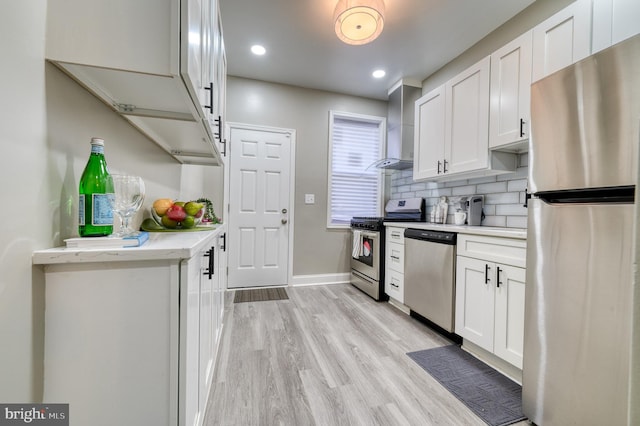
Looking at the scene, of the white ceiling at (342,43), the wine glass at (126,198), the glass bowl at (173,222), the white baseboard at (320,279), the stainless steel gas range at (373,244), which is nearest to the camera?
the wine glass at (126,198)

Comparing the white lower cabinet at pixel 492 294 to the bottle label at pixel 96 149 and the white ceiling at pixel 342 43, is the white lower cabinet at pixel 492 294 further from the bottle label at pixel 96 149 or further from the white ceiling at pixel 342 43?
the bottle label at pixel 96 149

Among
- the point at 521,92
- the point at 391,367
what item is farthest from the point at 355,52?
the point at 391,367

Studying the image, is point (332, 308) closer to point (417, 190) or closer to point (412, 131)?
point (417, 190)

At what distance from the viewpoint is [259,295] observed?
10.00 feet

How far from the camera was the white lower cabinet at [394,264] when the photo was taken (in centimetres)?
262

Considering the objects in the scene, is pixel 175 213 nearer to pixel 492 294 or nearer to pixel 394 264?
pixel 492 294

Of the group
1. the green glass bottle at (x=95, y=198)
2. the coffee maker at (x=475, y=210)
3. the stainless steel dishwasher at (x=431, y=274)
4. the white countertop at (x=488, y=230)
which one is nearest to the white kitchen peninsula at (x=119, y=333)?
the green glass bottle at (x=95, y=198)

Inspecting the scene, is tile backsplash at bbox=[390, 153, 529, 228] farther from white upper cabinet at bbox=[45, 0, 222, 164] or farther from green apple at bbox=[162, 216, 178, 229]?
green apple at bbox=[162, 216, 178, 229]

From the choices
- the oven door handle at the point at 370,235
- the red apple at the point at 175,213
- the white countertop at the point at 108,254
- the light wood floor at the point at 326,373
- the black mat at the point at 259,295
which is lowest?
the black mat at the point at 259,295

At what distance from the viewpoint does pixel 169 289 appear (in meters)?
0.81

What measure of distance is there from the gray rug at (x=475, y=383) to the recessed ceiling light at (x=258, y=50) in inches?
122

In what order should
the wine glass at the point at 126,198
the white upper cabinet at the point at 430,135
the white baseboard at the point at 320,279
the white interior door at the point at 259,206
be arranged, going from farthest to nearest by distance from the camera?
1. the white baseboard at the point at 320,279
2. the white interior door at the point at 259,206
3. the white upper cabinet at the point at 430,135
4. the wine glass at the point at 126,198

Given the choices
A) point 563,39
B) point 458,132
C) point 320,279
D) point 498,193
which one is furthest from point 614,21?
point 320,279

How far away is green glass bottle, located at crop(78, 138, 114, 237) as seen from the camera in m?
0.84
